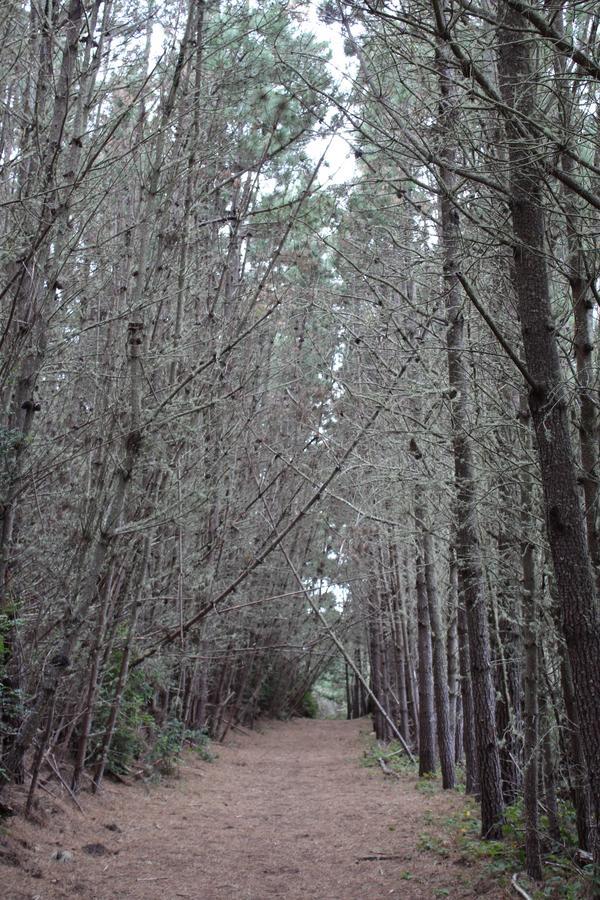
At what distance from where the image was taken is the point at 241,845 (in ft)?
21.0

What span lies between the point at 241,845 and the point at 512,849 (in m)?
2.41

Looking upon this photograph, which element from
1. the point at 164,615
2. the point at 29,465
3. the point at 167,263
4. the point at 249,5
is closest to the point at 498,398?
the point at 167,263

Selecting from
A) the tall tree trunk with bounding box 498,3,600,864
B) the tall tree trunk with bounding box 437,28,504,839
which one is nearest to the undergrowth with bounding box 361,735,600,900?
the tall tree trunk with bounding box 437,28,504,839

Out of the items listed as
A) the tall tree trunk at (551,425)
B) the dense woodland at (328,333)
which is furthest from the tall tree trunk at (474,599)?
the tall tree trunk at (551,425)

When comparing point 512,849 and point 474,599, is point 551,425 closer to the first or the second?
point 474,599

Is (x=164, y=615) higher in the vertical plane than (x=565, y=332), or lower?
lower

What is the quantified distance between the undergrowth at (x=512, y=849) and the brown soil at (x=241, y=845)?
61mm

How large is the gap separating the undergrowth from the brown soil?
0.06m

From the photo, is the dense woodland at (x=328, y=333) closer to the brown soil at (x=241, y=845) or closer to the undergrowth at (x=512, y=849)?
the undergrowth at (x=512, y=849)

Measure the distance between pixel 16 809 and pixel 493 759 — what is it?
3530mm

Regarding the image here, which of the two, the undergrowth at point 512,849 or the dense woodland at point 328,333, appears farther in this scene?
the undergrowth at point 512,849

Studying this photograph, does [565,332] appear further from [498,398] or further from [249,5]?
[249,5]

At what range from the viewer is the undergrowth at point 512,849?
4087 mm

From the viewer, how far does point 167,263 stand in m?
5.79
